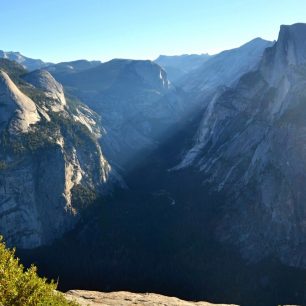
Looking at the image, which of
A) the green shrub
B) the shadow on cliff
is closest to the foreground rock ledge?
the green shrub

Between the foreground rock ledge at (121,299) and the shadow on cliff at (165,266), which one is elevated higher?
the foreground rock ledge at (121,299)

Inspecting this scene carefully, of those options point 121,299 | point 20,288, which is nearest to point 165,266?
point 121,299

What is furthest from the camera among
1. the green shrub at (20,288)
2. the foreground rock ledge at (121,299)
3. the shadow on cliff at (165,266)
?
the shadow on cliff at (165,266)

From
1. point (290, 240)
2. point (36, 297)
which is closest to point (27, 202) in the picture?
point (290, 240)

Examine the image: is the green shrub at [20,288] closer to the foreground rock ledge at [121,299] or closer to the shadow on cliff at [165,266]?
the foreground rock ledge at [121,299]

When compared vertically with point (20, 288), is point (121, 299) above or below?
below

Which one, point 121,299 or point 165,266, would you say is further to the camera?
→ point 165,266

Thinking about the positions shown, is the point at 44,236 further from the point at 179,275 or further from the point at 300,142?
the point at 300,142

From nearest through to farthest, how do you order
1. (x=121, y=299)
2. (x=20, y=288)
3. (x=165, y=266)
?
(x=20, y=288)
(x=121, y=299)
(x=165, y=266)

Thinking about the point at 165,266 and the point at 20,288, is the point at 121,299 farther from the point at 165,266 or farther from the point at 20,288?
the point at 165,266

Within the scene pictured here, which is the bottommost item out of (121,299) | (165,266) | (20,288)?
(165,266)

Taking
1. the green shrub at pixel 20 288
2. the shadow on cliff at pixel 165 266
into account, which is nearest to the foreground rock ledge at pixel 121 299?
the green shrub at pixel 20 288
